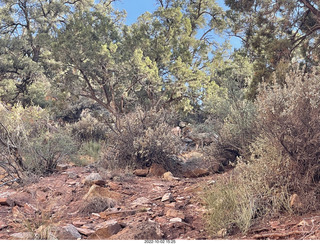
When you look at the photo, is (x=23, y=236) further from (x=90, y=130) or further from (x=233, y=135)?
(x=90, y=130)

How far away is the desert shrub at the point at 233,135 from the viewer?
728 centimetres

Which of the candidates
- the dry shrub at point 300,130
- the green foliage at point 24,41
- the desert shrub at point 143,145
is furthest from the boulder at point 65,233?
the green foliage at point 24,41

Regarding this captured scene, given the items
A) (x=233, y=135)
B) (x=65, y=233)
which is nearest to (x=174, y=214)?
(x=65, y=233)

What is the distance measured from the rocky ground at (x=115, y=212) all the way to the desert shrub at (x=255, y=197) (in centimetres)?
15

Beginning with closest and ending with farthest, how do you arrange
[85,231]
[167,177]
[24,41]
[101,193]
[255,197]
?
[85,231], [255,197], [101,193], [167,177], [24,41]

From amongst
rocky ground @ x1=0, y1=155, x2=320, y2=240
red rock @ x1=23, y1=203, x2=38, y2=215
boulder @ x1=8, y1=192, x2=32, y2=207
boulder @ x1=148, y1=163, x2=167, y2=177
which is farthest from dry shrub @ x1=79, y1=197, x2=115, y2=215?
boulder @ x1=148, y1=163, x2=167, y2=177

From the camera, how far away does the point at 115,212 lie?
14.2ft

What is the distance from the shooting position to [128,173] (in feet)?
22.8

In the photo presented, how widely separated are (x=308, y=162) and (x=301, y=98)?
80cm

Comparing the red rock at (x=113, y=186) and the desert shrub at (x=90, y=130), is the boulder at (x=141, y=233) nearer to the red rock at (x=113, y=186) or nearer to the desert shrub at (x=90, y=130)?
the red rock at (x=113, y=186)

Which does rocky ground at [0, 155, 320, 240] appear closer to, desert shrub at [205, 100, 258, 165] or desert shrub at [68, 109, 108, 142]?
desert shrub at [205, 100, 258, 165]

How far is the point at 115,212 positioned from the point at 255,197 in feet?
5.85

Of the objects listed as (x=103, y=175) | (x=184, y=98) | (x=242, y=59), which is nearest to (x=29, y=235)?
(x=103, y=175)

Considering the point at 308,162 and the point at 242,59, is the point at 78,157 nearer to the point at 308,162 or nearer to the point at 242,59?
the point at 308,162
